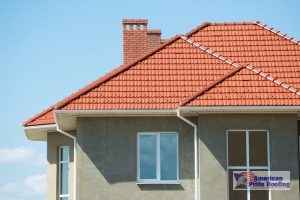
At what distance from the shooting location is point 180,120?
21734 mm

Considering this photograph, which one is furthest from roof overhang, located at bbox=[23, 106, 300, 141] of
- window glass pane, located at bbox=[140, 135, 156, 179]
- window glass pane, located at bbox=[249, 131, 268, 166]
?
window glass pane, located at bbox=[140, 135, 156, 179]

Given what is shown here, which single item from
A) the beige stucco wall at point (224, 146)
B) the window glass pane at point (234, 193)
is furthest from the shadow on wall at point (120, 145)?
the window glass pane at point (234, 193)

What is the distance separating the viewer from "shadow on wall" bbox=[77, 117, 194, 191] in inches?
845

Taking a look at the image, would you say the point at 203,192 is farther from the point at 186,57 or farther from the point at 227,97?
the point at 186,57

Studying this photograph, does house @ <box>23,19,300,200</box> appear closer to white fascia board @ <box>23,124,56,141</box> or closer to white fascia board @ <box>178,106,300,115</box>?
white fascia board @ <box>178,106,300,115</box>

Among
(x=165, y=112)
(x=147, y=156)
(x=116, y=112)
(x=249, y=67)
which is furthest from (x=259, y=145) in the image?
(x=116, y=112)

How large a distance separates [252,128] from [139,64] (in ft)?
14.6

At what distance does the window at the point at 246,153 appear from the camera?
20.9 metres

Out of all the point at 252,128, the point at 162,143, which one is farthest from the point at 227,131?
the point at 162,143

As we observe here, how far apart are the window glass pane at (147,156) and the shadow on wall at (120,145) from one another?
0.24 m

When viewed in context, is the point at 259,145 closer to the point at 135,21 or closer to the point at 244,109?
the point at 244,109

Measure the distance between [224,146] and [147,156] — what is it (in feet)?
7.81

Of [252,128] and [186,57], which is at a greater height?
[186,57]

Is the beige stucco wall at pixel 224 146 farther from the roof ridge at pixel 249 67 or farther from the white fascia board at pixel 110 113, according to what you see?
the white fascia board at pixel 110 113
